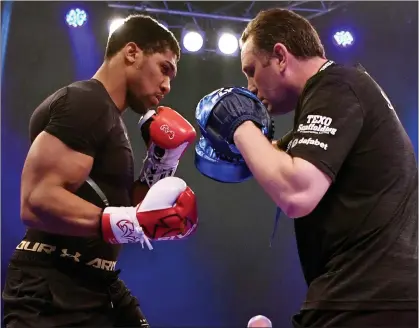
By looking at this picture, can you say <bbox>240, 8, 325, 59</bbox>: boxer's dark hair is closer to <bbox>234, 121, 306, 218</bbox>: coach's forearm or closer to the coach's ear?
the coach's ear

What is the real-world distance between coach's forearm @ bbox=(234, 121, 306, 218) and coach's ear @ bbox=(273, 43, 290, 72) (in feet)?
0.88

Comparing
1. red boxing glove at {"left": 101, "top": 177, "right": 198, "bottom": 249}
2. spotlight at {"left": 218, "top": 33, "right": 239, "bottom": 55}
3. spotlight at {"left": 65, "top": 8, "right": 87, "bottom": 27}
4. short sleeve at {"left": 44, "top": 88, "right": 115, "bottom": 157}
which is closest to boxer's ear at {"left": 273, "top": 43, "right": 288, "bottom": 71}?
red boxing glove at {"left": 101, "top": 177, "right": 198, "bottom": 249}

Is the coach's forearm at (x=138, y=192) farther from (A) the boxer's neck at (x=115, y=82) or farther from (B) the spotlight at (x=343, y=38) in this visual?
(B) the spotlight at (x=343, y=38)

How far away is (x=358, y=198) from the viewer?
1318mm

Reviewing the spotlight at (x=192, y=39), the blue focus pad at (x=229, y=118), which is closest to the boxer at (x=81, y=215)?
the blue focus pad at (x=229, y=118)

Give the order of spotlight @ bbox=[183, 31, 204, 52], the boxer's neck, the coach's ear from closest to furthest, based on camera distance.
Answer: the coach's ear < the boxer's neck < spotlight @ bbox=[183, 31, 204, 52]

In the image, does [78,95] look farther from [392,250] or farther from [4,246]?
Answer: [4,246]

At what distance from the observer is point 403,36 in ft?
17.9

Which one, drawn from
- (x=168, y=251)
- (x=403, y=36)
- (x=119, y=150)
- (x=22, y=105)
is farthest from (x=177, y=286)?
(x=119, y=150)

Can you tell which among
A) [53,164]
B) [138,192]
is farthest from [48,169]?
[138,192]

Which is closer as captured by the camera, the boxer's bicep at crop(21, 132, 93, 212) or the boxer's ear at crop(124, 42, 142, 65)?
the boxer's bicep at crop(21, 132, 93, 212)

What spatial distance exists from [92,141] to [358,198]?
84 cm

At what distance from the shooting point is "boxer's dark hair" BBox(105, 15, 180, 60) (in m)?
2.09

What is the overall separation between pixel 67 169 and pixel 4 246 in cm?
366
